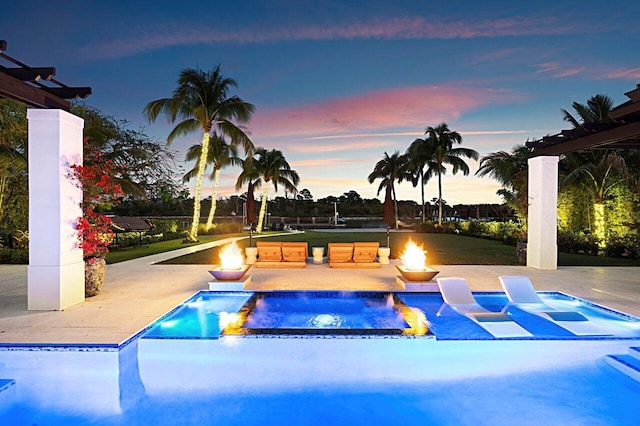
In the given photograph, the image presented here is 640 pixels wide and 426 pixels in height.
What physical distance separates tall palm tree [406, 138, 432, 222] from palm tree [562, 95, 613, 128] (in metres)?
12.0

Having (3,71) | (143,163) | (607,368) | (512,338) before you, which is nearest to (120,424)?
(512,338)

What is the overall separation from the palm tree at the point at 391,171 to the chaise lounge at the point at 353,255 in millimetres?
23576

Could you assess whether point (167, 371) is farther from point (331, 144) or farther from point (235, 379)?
point (331, 144)

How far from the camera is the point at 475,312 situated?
667 cm

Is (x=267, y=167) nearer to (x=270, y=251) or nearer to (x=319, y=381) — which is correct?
(x=270, y=251)

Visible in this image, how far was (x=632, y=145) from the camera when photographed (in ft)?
33.2

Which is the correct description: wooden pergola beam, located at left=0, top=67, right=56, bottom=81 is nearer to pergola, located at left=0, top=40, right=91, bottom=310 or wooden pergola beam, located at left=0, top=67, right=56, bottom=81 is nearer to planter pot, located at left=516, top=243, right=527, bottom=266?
pergola, located at left=0, top=40, right=91, bottom=310

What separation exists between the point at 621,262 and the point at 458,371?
1140 centimetres

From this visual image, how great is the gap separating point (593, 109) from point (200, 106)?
18569mm

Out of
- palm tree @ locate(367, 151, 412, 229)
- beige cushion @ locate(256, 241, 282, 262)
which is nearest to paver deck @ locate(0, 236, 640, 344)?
beige cushion @ locate(256, 241, 282, 262)

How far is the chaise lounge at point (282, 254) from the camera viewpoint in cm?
1120

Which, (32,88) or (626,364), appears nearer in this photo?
(626,364)

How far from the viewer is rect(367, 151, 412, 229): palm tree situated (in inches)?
1338

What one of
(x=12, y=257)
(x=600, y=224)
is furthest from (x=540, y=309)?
(x=12, y=257)
